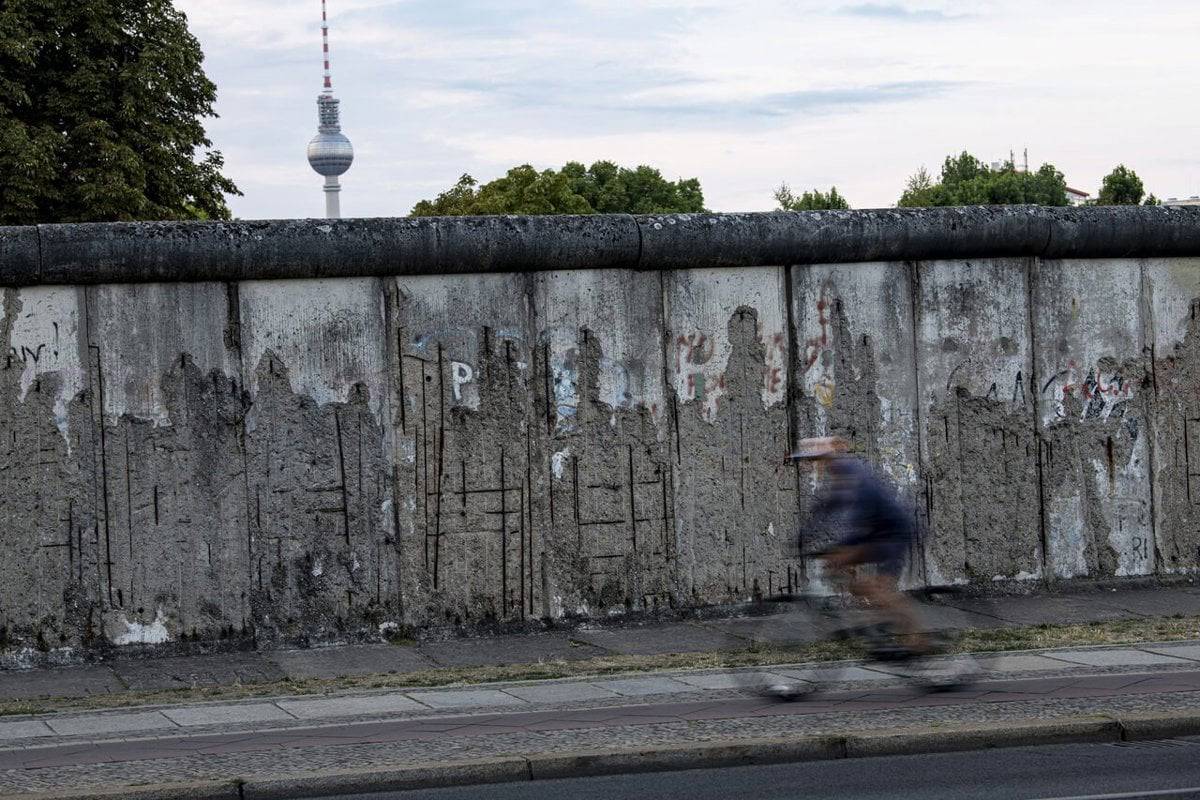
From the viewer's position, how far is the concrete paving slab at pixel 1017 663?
10.3 metres

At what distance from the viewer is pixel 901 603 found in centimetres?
966

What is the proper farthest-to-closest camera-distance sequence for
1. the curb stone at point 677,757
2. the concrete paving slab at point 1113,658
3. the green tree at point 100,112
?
the green tree at point 100,112 → the concrete paving slab at point 1113,658 → the curb stone at point 677,757

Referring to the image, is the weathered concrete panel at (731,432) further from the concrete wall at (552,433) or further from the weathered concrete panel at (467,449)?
the weathered concrete panel at (467,449)

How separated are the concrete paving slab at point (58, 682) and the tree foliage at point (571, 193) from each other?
45.9m

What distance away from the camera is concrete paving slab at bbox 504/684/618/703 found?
32.4 ft

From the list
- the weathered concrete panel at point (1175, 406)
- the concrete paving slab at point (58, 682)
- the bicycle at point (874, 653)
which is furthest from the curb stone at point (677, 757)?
the weathered concrete panel at point (1175, 406)

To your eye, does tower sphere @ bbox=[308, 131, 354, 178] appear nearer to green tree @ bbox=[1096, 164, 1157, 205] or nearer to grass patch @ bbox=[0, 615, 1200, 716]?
green tree @ bbox=[1096, 164, 1157, 205]

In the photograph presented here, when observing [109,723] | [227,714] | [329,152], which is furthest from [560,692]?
[329,152]

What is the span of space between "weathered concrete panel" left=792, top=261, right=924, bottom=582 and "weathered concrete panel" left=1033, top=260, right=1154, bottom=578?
1.19 meters

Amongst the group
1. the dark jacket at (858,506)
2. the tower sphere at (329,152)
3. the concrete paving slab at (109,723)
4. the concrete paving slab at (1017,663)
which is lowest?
the concrete paving slab at (1017,663)

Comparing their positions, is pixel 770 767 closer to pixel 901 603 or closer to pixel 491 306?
pixel 901 603

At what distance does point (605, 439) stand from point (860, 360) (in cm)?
214

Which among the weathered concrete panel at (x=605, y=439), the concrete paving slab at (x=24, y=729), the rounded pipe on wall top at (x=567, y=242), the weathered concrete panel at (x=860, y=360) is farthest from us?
the weathered concrete panel at (x=860, y=360)

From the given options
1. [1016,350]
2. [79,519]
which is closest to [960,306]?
[1016,350]
